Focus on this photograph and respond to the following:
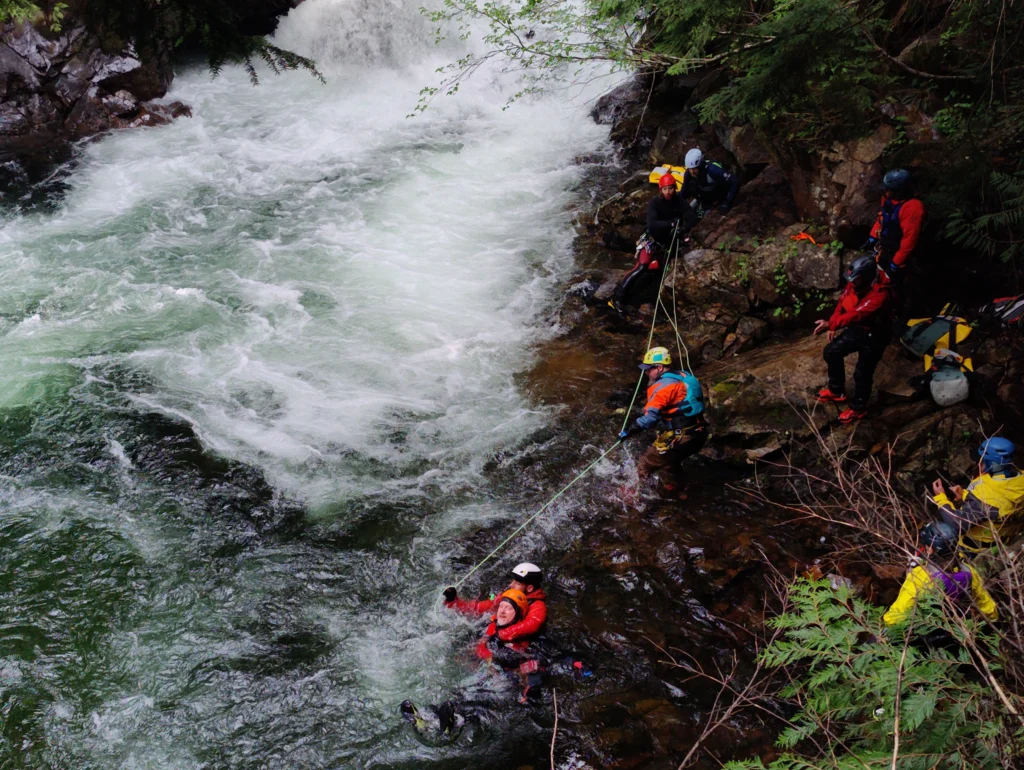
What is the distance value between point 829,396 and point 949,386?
41.7 inches

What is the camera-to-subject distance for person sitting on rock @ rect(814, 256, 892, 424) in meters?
6.56

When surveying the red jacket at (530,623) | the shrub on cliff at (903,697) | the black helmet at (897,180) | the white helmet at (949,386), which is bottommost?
the red jacket at (530,623)

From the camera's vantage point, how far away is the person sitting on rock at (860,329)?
656 centimetres

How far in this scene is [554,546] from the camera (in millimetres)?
6809

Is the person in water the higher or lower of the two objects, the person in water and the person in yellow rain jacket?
the lower

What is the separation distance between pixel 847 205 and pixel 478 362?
15.9 feet

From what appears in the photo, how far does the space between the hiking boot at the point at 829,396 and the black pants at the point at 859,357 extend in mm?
47

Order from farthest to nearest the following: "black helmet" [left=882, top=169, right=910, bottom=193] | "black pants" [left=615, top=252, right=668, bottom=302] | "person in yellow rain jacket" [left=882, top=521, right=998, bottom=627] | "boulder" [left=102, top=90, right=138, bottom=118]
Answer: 1. "boulder" [left=102, top=90, right=138, bottom=118]
2. "black pants" [left=615, top=252, right=668, bottom=302]
3. "black helmet" [left=882, top=169, right=910, bottom=193]
4. "person in yellow rain jacket" [left=882, top=521, right=998, bottom=627]

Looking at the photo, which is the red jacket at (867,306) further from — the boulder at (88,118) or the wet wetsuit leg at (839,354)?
the boulder at (88,118)

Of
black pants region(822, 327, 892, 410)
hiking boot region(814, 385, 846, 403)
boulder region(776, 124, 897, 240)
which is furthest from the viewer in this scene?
boulder region(776, 124, 897, 240)

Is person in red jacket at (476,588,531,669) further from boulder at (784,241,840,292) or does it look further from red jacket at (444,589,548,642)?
boulder at (784,241,840,292)

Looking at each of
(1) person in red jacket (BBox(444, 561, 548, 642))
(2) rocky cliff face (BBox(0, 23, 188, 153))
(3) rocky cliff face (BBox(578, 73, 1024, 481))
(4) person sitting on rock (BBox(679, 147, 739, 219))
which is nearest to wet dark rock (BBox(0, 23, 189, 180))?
(2) rocky cliff face (BBox(0, 23, 188, 153))

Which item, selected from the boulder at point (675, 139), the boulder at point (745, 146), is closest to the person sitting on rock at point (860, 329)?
the boulder at point (745, 146)

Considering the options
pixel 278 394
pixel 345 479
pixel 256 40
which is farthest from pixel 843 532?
pixel 256 40
